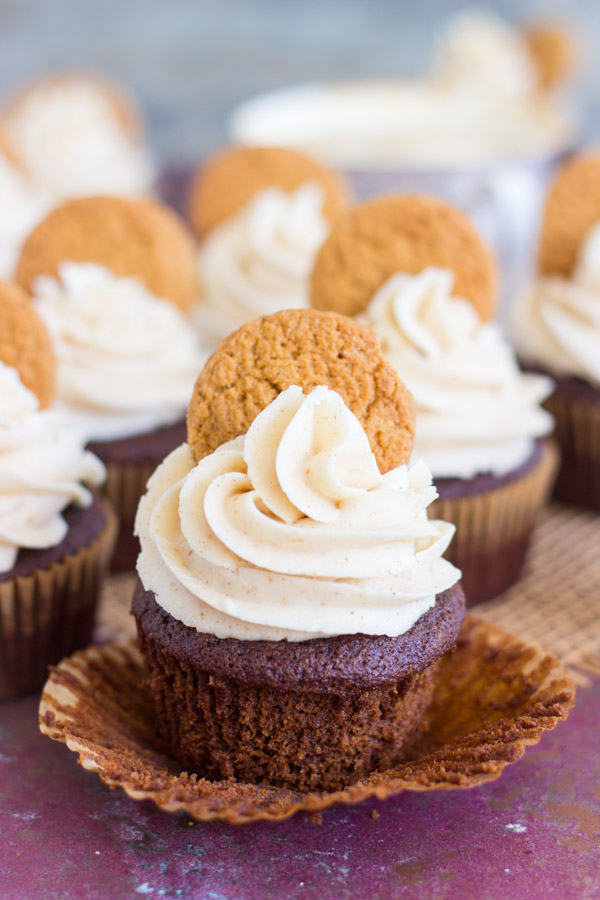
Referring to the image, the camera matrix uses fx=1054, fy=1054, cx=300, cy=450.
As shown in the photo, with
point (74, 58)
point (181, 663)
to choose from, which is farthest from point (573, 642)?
point (74, 58)

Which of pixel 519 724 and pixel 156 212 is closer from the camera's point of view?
pixel 519 724

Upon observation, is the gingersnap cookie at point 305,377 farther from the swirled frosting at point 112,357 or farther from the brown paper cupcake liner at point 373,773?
the swirled frosting at point 112,357

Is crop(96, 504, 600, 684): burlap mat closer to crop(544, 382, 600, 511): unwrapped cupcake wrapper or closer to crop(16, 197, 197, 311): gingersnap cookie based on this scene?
crop(544, 382, 600, 511): unwrapped cupcake wrapper

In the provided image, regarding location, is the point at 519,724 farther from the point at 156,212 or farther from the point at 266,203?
the point at 266,203

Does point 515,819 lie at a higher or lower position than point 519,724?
lower

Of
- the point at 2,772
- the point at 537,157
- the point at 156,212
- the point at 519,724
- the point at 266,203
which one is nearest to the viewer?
the point at 519,724

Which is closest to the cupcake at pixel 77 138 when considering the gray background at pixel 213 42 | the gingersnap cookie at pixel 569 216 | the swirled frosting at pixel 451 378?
the gray background at pixel 213 42

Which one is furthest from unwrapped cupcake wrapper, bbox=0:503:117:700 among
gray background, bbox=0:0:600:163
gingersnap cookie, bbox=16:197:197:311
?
gray background, bbox=0:0:600:163
